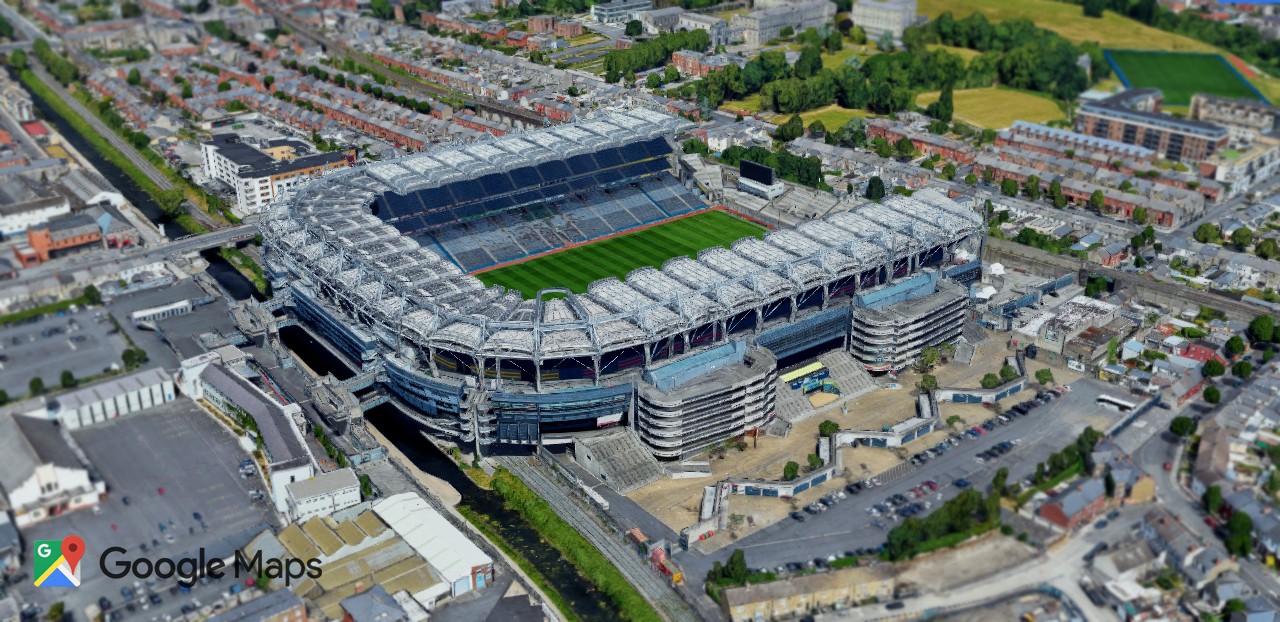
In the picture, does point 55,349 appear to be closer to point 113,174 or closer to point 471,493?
point 471,493

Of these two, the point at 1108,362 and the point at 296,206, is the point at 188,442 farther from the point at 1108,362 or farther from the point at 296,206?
the point at 1108,362

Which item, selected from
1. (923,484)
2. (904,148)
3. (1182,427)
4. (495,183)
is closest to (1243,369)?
(1182,427)

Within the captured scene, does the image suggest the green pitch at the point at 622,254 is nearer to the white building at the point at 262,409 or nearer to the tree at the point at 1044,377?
the white building at the point at 262,409

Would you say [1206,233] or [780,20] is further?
[780,20]

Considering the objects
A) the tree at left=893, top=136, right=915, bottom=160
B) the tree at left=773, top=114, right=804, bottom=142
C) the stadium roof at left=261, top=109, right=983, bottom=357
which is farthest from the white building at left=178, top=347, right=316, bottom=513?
the tree at left=893, top=136, right=915, bottom=160

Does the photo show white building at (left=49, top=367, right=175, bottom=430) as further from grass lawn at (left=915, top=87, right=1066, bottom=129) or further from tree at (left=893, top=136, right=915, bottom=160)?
grass lawn at (left=915, top=87, right=1066, bottom=129)

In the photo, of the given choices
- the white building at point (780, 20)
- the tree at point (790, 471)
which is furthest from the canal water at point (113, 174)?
the white building at point (780, 20)
